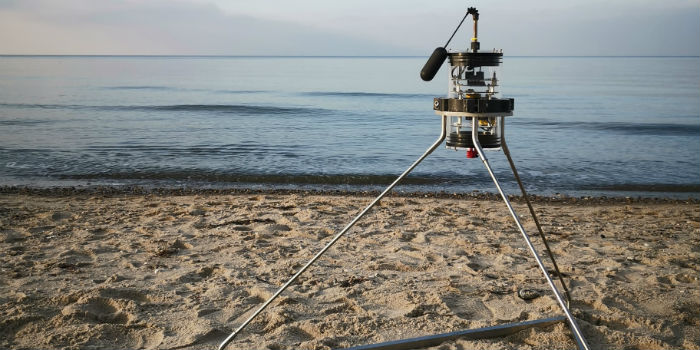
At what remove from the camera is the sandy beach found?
369cm

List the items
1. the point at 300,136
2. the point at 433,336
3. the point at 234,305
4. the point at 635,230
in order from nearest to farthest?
1. the point at 433,336
2. the point at 234,305
3. the point at 635,230
4. the point at 300,136

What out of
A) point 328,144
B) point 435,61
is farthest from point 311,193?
point 435,61

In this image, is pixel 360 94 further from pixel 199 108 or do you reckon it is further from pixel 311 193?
Answer: pixel 311 193

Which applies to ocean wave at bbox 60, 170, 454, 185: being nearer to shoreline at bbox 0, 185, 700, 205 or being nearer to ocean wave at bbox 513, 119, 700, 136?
shoreline at bbox 0, 185, 700, 205

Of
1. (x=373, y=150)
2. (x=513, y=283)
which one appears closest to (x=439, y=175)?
(x=373, y=150)

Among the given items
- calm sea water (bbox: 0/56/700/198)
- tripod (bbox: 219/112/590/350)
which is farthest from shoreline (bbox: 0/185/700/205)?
tripod (bbox: 219/112/590/350)

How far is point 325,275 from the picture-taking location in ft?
15.5

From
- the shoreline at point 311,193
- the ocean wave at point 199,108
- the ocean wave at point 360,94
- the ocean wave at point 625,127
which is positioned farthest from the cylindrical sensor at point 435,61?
the ocean wave at point 360,94

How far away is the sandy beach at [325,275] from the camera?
369 centimetres

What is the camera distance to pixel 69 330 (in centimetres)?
365

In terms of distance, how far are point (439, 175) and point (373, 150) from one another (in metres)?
3.46

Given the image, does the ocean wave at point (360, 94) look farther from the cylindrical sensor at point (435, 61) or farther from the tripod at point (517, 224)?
the cylindrical sensor at point (435, 61)

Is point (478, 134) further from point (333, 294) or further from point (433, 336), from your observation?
point (333, 294)

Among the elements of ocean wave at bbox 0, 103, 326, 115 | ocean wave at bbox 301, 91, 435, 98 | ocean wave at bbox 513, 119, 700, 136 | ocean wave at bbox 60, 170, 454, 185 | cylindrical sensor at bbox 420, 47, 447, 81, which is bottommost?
ocean wave at bbox 60, 170, 454, 185
